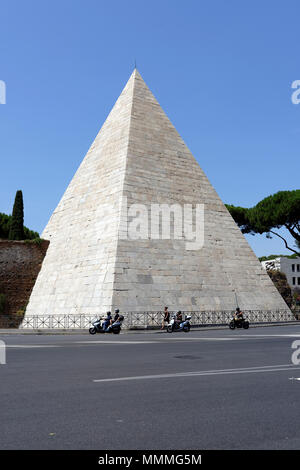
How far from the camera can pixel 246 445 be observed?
352 centimetres

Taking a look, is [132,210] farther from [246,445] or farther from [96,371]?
[246,445]

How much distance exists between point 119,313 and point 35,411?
58.6ft

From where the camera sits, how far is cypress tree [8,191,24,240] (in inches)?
1256

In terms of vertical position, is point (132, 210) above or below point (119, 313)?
above

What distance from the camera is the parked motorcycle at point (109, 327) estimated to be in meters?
20.2

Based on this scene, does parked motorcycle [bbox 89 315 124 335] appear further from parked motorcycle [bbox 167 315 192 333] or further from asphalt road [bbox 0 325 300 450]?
asphalt road [bbox 0 325 300 450]

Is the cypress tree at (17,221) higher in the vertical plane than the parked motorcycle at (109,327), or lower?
higher

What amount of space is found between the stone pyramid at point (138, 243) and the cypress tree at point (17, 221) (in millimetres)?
1789

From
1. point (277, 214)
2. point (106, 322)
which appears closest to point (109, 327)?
point (106, 322)

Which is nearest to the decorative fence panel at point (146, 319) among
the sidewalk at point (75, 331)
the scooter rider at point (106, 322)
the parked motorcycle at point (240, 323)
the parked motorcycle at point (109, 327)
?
the sidewalk at point (75, 331)

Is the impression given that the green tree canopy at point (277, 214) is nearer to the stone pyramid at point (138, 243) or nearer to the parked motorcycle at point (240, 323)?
the stone pyramid at point (138, 243)

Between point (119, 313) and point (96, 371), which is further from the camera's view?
point (119, 313)

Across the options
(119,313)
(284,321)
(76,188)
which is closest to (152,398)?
(119,313)

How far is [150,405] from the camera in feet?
15.8
